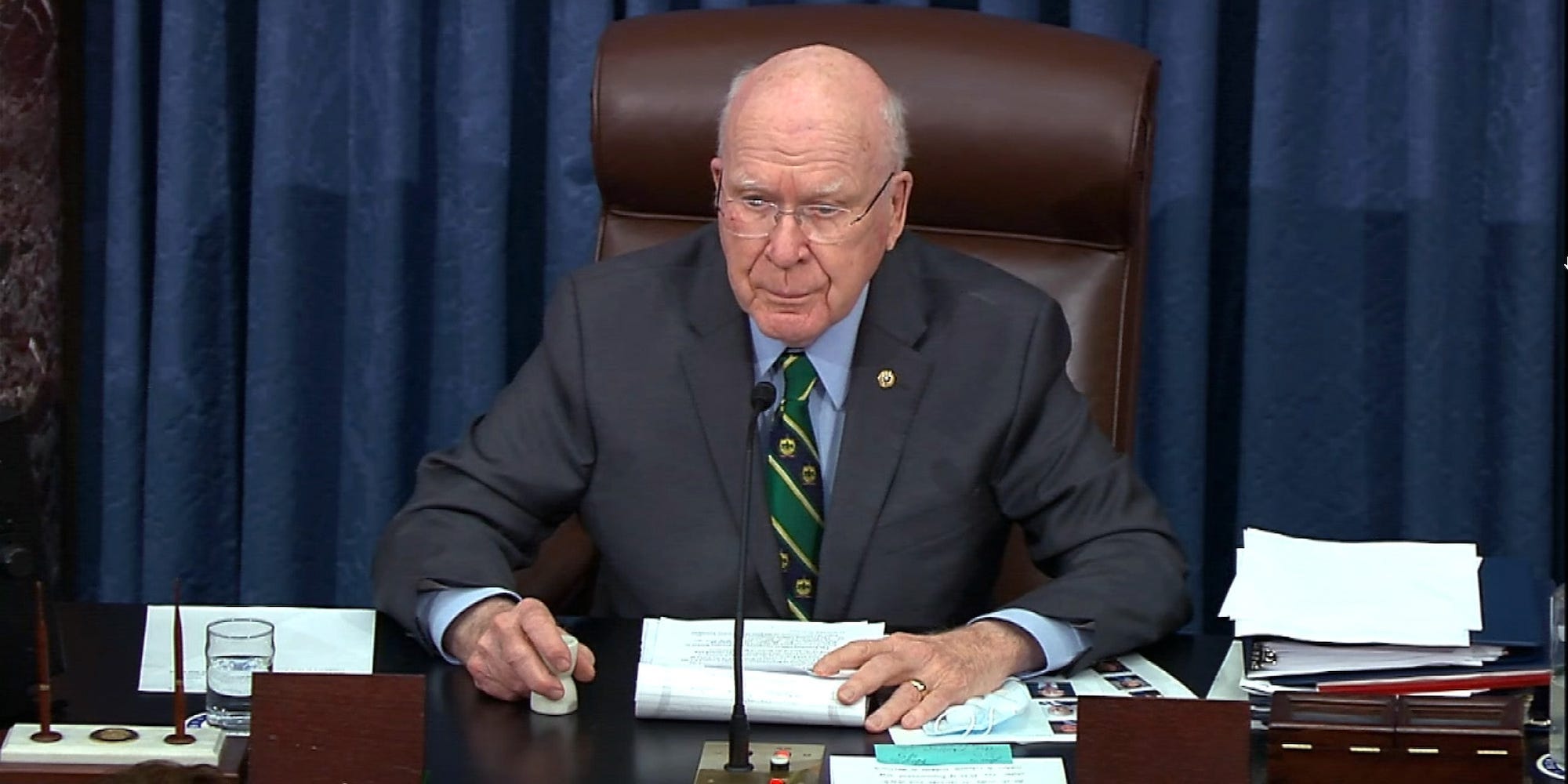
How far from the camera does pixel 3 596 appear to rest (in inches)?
70.5

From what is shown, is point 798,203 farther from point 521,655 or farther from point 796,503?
point 521,655

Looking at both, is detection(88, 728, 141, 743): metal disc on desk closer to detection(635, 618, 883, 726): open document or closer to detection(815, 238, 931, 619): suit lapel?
detection(635, 618, 883, 726): open document

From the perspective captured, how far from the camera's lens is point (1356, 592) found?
2004 millimetres

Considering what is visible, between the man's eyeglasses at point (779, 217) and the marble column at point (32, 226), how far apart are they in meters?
1.40

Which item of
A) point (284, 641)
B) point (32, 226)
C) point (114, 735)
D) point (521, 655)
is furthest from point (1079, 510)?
point (32, 226)

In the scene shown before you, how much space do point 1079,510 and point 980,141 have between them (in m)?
0.51

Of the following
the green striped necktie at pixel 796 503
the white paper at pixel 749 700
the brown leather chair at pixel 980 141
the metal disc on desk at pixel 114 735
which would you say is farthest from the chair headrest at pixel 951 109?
the metal disc on desk at pixel 114 735

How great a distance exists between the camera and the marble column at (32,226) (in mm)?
3273

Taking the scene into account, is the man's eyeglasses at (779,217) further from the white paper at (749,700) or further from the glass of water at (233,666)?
the glass of water at (233,666)

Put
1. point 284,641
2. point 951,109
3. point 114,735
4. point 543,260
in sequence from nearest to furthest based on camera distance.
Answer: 1. point 114,735
2. point 284,641
3. point 951,109
4. point 543,260

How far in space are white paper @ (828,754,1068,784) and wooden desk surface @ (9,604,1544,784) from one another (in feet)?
0.11

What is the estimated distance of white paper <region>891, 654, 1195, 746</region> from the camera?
186cm

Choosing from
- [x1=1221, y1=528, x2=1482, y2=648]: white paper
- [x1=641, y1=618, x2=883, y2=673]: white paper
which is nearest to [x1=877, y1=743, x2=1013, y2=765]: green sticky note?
[x1=641, y1=618, x2=883, y2=673]: white paper

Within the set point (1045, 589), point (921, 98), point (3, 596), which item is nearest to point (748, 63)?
point (921, 98)
